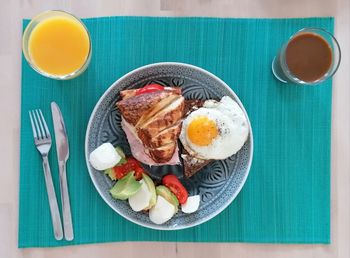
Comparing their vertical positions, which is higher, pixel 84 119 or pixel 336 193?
pixel 84 119

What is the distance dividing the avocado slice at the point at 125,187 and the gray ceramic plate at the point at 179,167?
24 millimetres

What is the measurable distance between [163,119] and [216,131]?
0.15 meters

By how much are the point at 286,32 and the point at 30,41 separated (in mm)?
723

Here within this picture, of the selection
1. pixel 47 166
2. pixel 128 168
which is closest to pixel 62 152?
pixel 47 166

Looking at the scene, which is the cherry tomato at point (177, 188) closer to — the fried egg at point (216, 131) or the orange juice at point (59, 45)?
the fried egg at point (216, 131)

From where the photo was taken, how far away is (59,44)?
134cm

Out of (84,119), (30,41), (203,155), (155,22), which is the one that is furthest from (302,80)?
(30,41)

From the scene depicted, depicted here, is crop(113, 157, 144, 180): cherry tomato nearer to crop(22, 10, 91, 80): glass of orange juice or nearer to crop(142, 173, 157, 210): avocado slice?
crop(142, 173, 157, 210): avocado slice

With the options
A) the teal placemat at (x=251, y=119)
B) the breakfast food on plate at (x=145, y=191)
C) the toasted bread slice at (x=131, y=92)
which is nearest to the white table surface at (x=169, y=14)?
the teal placemat at (x=251, y=119)

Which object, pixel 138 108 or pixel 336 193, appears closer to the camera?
pixel 138 108

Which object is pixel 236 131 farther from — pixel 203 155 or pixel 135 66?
pixel 135 66

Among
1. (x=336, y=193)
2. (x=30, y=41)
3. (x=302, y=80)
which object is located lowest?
(x=336, y=193)

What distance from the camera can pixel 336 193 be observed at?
56.1 inches

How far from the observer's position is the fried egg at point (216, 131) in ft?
4.27
